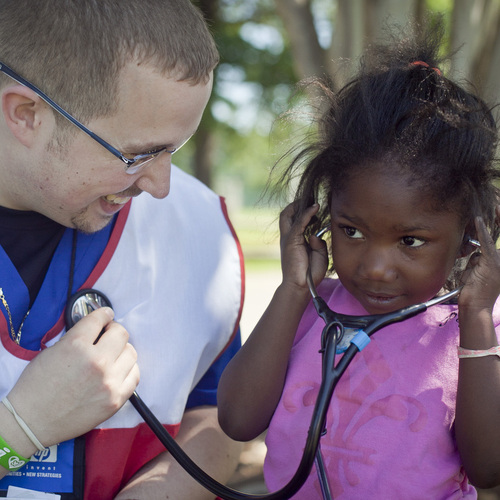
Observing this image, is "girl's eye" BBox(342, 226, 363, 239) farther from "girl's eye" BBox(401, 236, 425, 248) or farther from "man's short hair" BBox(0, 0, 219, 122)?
"man's short hair" BBox(0, 0, 219, 122)

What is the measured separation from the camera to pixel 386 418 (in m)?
1.70

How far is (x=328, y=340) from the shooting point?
1.43 m

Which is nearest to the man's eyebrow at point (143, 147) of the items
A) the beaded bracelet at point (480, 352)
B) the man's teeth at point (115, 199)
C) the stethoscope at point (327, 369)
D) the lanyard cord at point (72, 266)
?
the man's teeth at point (115, 199)

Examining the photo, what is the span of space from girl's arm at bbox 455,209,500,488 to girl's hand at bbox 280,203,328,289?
39cm

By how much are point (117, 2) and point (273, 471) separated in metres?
1.27

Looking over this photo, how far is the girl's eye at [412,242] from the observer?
1.61m

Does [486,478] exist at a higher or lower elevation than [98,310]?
lower

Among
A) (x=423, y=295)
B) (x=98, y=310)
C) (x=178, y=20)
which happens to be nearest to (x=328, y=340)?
(x=423, y=295)

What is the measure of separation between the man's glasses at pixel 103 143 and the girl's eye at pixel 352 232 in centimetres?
50

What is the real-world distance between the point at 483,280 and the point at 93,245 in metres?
1.02

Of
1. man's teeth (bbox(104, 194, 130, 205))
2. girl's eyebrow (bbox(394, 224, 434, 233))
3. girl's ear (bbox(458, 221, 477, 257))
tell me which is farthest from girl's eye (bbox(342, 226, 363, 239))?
man's teeth (bbox(104, 194, 130, 205))

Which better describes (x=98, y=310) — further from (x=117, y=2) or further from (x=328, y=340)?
(x=117, y=2)

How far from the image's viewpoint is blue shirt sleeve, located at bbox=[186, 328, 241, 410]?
2.07 metres

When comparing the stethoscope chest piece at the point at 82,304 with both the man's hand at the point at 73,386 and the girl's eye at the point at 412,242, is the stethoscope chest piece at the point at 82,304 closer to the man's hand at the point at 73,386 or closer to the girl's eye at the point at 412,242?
the man's hand at the point at 73,386
